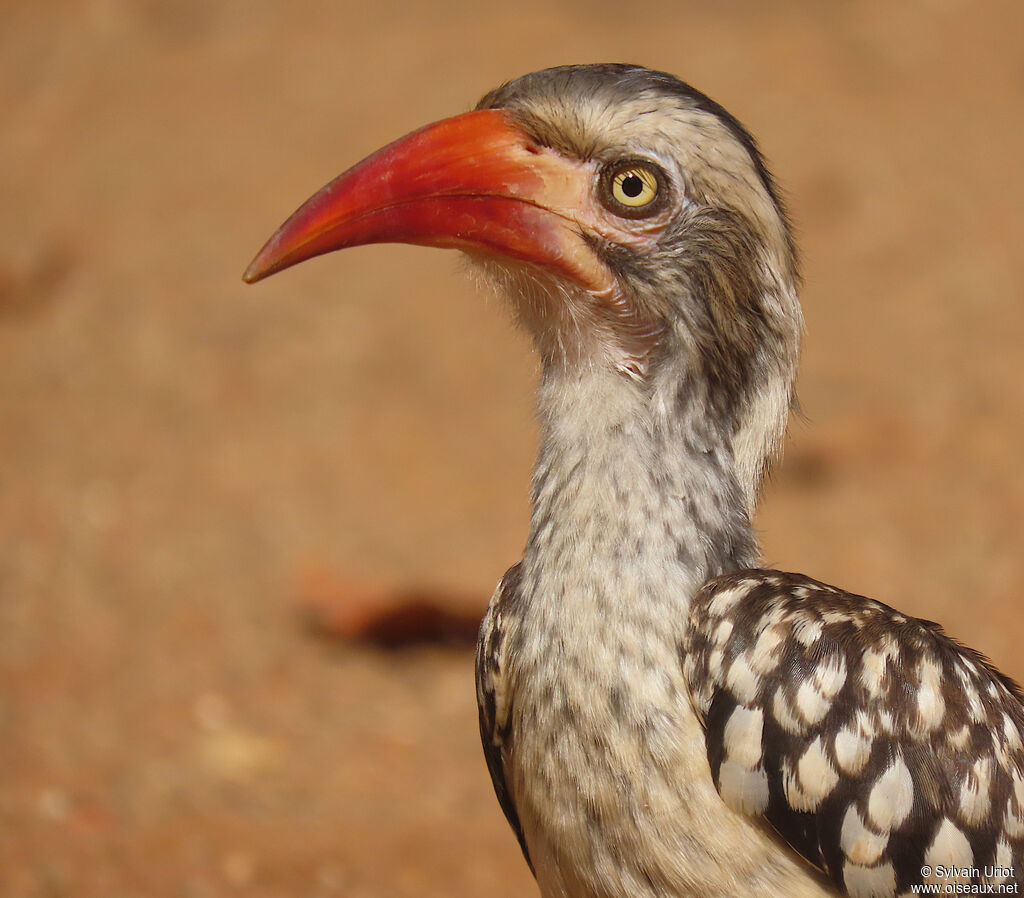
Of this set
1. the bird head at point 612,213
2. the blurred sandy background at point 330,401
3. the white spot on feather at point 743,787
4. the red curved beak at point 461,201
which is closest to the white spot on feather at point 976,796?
the white spot on feather at point 743,787

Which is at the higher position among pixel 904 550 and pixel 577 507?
pixel 904 550

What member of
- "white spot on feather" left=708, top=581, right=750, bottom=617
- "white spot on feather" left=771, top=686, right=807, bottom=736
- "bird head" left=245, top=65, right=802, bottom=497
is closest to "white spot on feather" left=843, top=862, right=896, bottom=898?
"white spot on feather" left=771, top=686, right=807, bottom=736

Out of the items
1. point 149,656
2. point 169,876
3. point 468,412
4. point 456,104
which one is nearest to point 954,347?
point 468,412

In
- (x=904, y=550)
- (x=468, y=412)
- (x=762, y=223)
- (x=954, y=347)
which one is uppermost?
(x=954, y=347)

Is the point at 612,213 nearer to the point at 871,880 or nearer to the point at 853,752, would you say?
the point at 853,752

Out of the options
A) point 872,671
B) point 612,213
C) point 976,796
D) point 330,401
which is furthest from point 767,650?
point 330,401

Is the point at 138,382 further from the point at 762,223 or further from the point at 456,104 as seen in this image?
the point at 762,223

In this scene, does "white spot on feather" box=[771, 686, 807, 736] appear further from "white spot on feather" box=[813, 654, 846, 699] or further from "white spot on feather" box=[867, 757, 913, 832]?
"white spot on feather" box=[867, 757, 913, 832]

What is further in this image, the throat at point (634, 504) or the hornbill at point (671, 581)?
the throat at point (634, 504)

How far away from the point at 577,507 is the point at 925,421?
6135 mm

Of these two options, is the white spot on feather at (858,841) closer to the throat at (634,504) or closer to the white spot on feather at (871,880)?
the white spot on feather at (871,880)

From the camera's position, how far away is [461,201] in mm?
2475

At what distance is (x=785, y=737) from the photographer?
2.22 m

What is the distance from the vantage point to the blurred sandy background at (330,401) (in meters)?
5.25
